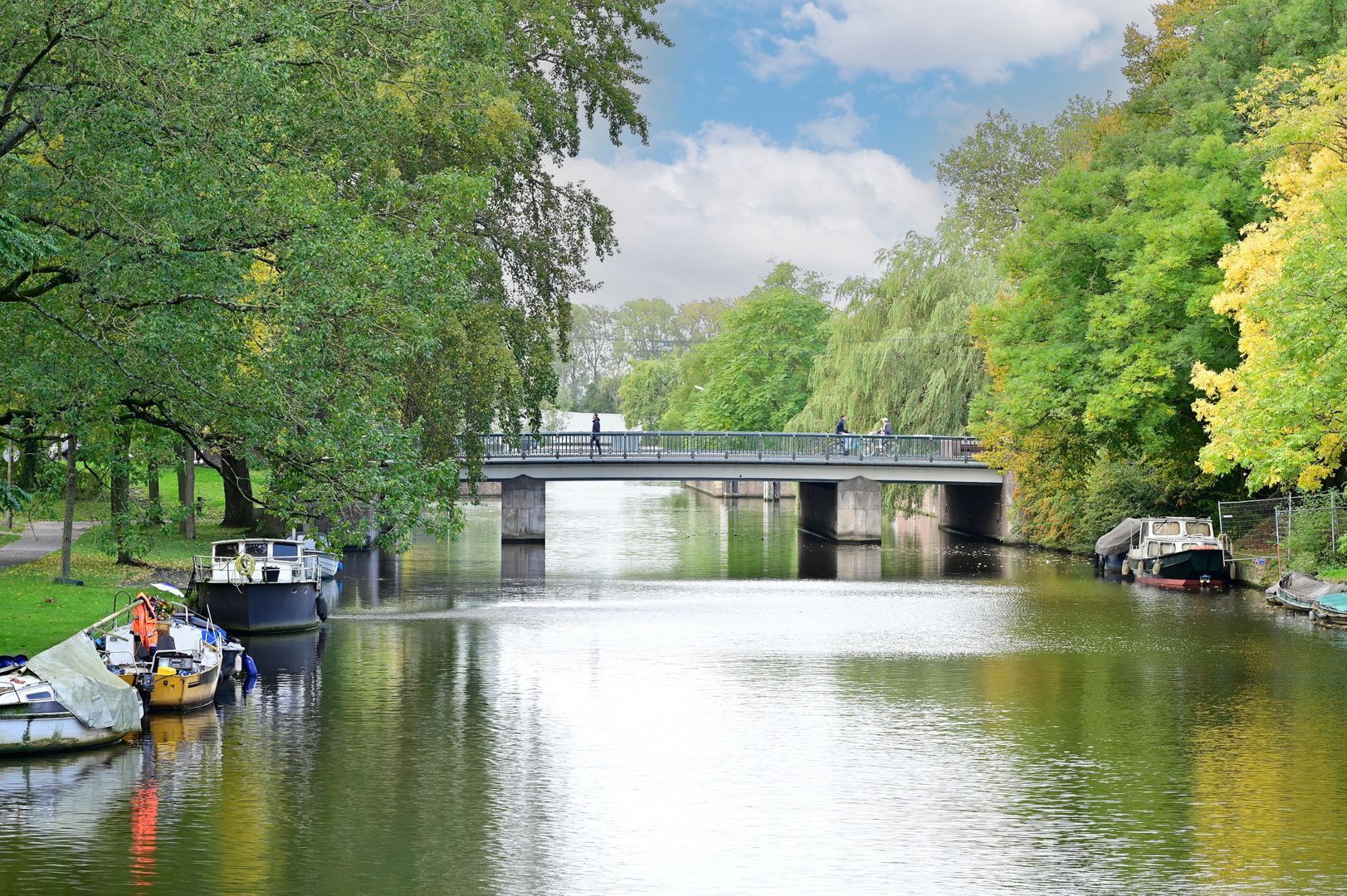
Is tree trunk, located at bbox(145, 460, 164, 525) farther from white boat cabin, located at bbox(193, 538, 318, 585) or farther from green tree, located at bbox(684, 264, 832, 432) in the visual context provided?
green tree, located at bbox(684, 264, 832, 432)

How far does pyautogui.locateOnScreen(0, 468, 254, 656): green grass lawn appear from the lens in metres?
28.9

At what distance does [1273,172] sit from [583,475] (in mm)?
32163

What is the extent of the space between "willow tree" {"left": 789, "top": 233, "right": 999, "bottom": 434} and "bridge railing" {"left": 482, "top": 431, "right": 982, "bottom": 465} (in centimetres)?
181

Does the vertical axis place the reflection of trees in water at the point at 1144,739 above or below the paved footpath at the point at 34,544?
below

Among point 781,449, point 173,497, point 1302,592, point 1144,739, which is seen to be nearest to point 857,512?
point 781,449

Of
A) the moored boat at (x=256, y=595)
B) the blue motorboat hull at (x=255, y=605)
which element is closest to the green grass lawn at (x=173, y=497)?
the moored boat at (x=256, y=595)

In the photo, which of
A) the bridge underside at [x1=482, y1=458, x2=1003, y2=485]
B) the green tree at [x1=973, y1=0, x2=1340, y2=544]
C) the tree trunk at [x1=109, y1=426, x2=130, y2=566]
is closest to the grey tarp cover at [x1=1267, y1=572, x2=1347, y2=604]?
the green tree at [x1=973, y1=0, x2=1340, y2=544]

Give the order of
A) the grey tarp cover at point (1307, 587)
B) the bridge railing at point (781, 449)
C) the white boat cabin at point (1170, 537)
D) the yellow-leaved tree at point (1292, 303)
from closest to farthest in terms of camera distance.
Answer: the yellow-leaved tree at point (1292, 303) → the grey tarp cover at point (1307, 587) → the white boat cabin at point (1170, 537) → the bridge railing at point (781, 449)

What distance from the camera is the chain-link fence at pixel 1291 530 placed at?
42594 mm

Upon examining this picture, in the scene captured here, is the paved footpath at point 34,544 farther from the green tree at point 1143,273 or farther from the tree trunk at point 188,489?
the green tree at point 1143,273

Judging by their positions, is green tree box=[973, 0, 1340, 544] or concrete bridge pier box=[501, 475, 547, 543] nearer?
green tree box=[973, 0, 1340, 544]

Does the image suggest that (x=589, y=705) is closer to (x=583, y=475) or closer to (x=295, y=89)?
(x=295, y=89)

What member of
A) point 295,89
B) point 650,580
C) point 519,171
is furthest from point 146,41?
point 650,580

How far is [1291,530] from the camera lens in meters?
44.9
